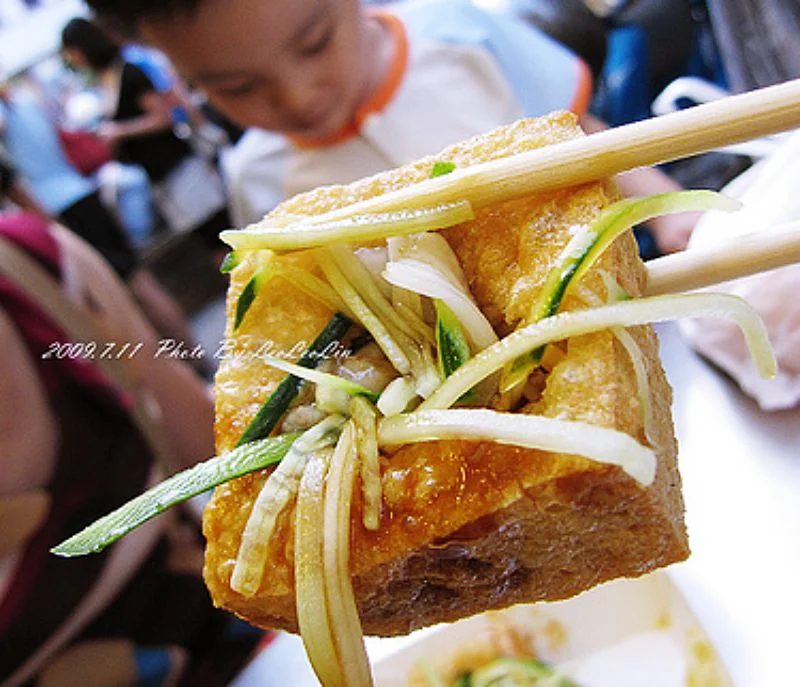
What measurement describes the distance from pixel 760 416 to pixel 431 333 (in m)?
0.96

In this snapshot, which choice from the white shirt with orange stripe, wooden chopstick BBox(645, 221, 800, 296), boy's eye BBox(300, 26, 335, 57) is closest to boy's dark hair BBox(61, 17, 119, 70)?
the white shirt with orange stripe

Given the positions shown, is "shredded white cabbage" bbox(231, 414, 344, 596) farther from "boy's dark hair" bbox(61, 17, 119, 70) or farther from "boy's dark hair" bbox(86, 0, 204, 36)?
"boy's dark hair" bbox(61, 17, 119, 70)

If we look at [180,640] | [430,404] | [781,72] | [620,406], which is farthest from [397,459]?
[781,72]

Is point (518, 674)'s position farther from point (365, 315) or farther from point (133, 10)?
point (133, 10)

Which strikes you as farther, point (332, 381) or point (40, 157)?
point (40, 157)

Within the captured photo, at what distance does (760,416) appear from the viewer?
1372 millimetres

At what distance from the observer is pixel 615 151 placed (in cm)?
66

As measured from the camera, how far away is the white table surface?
1160mm

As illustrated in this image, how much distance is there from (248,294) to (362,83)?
1.64 meters

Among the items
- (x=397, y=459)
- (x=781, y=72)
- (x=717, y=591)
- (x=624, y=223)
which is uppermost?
(x=624, y=223)

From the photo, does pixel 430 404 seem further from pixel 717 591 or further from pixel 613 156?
pixel 717 591

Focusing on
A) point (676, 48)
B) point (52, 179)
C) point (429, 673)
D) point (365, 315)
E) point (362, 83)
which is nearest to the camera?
point (365, 315)

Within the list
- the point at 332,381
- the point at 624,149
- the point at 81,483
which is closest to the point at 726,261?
the point at 624,149

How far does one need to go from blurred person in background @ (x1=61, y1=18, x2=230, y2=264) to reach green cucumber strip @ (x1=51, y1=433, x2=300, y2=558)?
419 centimetres
